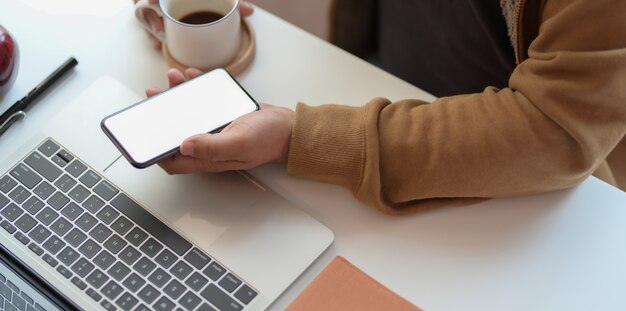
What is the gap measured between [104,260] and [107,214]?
0.05 m

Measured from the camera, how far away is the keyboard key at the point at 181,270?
2.05ft

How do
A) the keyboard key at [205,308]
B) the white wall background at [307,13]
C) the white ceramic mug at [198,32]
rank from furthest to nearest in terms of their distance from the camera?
1. the white wall background at [307,13]
2. the white ceramic mug at [198,32]
3. the keyboard key at [205,308]

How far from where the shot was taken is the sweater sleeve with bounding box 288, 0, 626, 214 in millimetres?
618

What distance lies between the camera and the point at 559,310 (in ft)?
2.04

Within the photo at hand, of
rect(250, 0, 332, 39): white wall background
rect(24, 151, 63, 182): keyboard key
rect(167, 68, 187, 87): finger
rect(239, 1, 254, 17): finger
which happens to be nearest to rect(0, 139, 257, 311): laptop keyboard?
rect(24, 151, 63, 182): keyboard key

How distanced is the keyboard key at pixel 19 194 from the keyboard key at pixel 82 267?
9cm

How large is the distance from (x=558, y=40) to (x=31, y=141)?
527 mm

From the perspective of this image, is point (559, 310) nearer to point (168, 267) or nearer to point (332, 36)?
point (168, 267)

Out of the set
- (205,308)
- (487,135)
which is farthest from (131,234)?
(487,135)

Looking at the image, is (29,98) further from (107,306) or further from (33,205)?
(107,306)

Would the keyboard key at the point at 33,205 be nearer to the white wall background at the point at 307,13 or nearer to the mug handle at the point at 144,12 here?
the mug handle at the point at 144,12

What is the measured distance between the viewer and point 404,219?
674 millimetres

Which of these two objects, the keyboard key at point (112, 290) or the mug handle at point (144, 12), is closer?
the keyboard key at point (112, 290)

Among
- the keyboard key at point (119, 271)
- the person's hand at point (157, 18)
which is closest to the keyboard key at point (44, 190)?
the keyboard key at point (119, 271)
